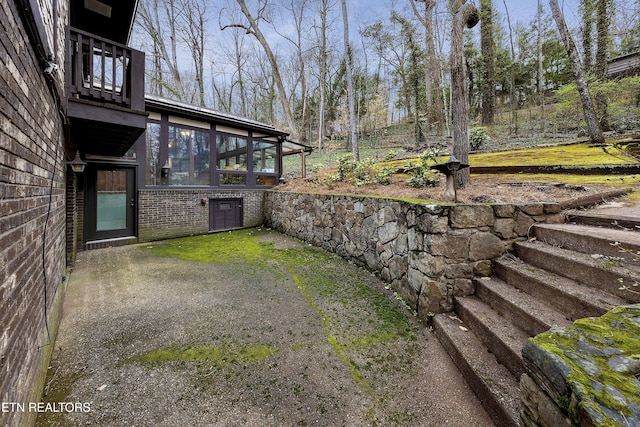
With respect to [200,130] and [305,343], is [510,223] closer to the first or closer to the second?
[305,343]

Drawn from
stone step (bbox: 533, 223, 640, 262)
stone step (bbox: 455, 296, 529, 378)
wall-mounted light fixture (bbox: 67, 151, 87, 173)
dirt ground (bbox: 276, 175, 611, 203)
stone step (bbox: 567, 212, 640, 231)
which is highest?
wall-mounted light fixture (bbox: 67, 151, 87, 173)

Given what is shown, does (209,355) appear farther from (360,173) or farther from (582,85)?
(582,85)

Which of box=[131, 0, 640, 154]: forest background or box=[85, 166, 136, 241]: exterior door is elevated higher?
box=[131, 0, 640, 154]: forest background

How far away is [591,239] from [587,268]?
379 millimetres

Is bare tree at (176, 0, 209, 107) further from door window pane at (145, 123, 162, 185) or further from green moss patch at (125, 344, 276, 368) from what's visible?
green moss patch at (125, 344, 276, 368)

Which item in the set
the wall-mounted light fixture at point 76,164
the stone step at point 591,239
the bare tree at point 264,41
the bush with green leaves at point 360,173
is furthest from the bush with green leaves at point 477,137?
the wall-mounted light fixture at point 76,164

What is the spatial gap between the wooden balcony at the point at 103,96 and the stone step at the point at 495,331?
5.01m

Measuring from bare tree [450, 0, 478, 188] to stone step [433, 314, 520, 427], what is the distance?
9.32 feet

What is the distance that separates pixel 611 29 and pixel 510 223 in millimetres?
13653

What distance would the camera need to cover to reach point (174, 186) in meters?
6.87

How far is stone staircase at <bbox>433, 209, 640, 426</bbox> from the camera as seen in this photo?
171 cm

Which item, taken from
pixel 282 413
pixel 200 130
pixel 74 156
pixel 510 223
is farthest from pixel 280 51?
pixel 282 413

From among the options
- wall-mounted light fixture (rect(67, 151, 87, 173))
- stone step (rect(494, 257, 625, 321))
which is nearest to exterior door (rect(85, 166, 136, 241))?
wall-mounted light fixture (rect(67, 151, 87, 173))

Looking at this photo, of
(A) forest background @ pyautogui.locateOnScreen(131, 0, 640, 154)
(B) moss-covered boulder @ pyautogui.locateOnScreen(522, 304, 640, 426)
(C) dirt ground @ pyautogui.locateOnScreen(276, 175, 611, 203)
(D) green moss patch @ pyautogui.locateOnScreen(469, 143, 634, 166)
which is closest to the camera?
(B) moss-covered boulder @ pyautogui.locateOnScreen(522, 304, 640, 426)
